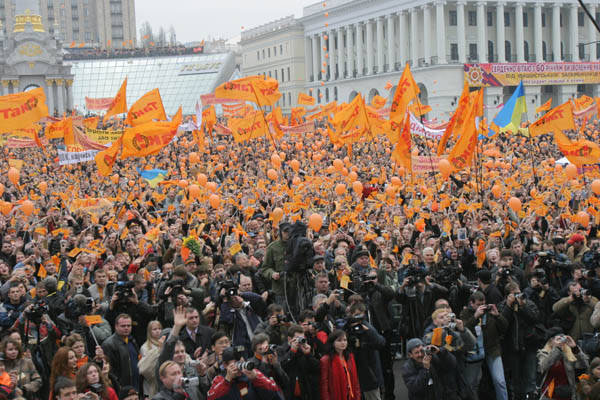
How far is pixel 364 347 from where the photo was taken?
820 cm

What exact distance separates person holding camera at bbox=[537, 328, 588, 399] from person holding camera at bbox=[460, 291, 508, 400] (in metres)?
0.73

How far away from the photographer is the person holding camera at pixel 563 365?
A: 25.2ft

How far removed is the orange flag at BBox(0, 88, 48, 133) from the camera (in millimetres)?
19797

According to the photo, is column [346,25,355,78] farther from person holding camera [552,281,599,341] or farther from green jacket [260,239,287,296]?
person holding camera [552,281,599,341]

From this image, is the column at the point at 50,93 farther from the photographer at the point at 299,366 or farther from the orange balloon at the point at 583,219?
the photographer at the point at 299,366

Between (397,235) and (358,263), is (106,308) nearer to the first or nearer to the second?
(358,263)

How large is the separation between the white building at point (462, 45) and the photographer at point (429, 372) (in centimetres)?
5784

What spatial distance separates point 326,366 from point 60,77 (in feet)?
210

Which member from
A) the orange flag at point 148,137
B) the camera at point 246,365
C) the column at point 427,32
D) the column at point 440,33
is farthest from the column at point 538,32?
the camera at point 246,365

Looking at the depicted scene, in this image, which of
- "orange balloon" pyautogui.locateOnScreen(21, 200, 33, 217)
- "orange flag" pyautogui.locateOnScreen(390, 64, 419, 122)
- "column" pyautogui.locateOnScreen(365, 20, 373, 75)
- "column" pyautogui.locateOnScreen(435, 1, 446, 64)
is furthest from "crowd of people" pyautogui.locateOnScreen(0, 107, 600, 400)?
"column" pyautogui.locateOnScreen(365, 20, 373, 75)

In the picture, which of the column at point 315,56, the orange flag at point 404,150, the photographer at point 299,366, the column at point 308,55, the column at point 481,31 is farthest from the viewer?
the column at point 308,55

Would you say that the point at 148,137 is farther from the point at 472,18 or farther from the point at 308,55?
the point at 308,55

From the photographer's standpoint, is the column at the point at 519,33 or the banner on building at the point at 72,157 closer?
the banner on building at the point at 72,157

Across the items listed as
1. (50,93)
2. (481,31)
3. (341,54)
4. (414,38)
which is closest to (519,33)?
(481,31)
